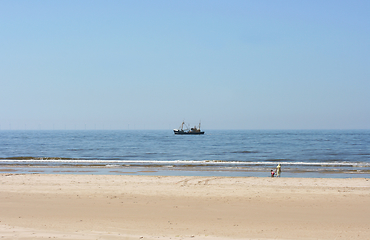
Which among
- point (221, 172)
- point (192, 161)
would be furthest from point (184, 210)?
point (192, 161)

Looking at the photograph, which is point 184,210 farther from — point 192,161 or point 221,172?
point 192,161

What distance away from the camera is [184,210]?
11.8 meters

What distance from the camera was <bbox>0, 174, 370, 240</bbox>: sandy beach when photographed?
912cm

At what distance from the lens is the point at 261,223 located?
1008cm

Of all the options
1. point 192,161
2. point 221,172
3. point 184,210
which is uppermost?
point 184,210

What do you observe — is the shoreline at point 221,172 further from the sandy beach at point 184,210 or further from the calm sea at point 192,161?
the sandy beach at point 184,210

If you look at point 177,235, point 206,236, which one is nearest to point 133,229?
point 177,235

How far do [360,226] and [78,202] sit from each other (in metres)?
10.6

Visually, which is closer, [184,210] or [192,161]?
[184,210]

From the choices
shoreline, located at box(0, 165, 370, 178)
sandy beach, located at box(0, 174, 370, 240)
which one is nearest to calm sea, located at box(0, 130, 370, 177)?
shoreline, located at box(0, 165, 370, 178)

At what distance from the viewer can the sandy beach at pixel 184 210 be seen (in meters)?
9.12

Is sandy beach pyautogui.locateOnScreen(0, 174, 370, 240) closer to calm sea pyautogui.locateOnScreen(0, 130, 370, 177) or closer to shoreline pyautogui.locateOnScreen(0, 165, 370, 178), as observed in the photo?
shoreline pyautogui.locateOnScreen(0, 165, 370, 178)

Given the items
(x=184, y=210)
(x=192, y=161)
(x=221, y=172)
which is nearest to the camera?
(x=184, y=210)

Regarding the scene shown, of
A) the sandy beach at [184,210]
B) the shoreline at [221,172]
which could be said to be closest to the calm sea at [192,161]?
the shoreline at [221,172]
